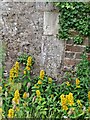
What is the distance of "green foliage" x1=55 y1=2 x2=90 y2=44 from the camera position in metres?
4.16

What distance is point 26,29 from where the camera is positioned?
4.34 metres

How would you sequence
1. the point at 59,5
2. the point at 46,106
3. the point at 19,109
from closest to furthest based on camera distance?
the point at 19,109 < the point at 46,106 < the point at 59,5

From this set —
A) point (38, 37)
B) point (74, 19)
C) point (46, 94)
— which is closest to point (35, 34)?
point (38, 37)

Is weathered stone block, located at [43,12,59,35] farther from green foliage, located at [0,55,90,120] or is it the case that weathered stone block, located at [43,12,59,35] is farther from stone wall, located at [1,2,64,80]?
green foliage, located at [0,55,90,120]

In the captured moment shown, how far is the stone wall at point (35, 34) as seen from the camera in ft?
14.0

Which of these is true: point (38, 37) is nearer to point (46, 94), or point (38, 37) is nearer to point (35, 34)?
point (35, 34)

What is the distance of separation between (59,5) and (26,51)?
684mm

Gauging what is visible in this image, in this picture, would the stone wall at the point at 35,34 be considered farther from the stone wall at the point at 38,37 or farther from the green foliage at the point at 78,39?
the green foliage at the point at 78,39

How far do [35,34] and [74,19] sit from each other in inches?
19.8

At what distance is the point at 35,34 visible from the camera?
4332 mm

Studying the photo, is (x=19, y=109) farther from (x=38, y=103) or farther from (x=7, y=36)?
(x=7, y=36)

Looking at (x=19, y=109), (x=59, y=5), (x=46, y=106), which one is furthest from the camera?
(x=59, y=5)

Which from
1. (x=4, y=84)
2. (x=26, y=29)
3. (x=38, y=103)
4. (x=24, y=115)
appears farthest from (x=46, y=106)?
(x=26, y=29)

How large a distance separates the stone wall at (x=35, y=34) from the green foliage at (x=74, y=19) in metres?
0.09
